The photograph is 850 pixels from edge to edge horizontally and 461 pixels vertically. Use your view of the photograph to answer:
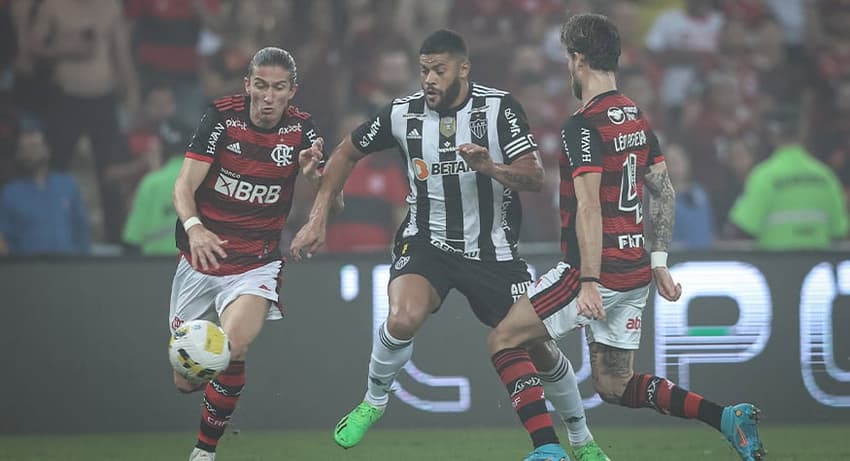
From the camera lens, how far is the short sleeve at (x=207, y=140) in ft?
23.9

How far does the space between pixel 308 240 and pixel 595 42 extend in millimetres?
1856

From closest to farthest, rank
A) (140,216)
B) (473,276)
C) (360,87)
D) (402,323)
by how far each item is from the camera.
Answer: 1. (402,323)
2. (473,276)
3. (140,216)
4. (360,87)

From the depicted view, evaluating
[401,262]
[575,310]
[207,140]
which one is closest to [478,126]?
[401,262]

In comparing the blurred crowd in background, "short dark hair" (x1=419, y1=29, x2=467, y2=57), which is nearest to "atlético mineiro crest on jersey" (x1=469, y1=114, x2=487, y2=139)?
"short dark hair" (x1=419, y1=29, x2=467, y2=57)

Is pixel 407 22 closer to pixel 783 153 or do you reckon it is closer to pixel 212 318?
pixel 783 153

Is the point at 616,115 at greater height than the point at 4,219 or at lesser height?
greater

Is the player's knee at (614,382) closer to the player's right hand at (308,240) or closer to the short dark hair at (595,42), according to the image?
the short dark hair at (595,42)

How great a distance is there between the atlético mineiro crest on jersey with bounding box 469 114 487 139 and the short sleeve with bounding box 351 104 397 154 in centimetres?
47

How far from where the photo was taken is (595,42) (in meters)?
6.70

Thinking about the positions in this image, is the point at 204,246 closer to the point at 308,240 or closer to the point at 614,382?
the point at 308,240

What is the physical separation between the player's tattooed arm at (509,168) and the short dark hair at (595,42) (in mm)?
667

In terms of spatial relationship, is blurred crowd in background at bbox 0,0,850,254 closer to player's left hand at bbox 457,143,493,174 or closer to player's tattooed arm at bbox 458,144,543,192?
player's tattooed arm at bbox 458,144,543,192

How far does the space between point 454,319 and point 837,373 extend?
9.18 ft

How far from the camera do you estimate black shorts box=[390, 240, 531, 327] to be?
7.34m
